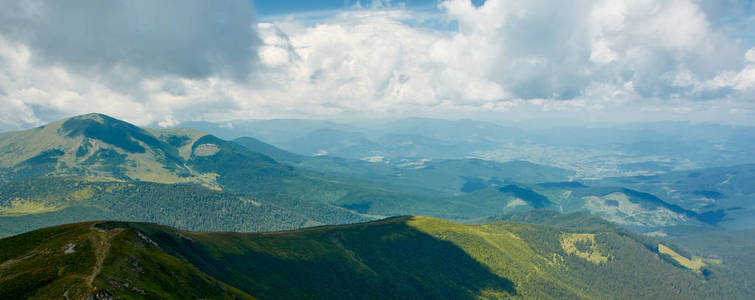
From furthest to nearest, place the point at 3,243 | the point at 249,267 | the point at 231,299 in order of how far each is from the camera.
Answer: the point at 249,267 → the point at 231,299 → the point at 3,243

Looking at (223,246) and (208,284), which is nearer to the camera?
(208,284)

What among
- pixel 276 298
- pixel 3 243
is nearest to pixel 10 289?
pixel 3 243

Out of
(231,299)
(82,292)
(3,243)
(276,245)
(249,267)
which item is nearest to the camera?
(82,292)

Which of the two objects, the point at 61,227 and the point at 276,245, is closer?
the point at 61,227

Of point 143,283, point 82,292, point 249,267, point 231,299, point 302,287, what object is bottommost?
point 302,287

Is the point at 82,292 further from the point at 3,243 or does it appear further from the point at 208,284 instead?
the point at 3,243

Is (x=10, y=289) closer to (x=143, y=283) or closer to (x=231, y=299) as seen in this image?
(x=143, y=283)

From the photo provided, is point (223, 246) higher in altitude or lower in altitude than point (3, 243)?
lower

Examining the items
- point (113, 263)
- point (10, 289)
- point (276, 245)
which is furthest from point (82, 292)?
point (276, 245)

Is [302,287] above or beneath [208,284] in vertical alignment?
beneath

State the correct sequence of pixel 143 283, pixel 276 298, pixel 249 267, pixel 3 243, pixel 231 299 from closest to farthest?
pixel 143 283 → pixel 3 243 → pixel 231 299 → pixel 276 298 → pixel 249 267
